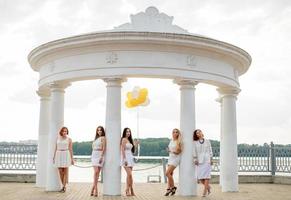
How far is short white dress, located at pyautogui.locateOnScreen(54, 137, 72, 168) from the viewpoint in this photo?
16531 mm

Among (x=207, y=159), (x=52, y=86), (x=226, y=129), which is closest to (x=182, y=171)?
(x=207, y=159)

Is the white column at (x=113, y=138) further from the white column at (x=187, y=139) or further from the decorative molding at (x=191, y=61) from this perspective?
the decorative molding at (x=191, y=61)

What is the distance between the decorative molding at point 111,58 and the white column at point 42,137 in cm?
475

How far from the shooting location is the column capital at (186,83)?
15883 millimetres

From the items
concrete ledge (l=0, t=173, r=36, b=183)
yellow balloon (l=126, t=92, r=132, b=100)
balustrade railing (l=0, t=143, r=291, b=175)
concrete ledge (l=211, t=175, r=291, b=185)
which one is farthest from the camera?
concrete ledge (l=211, t=175, r=291, b=185)

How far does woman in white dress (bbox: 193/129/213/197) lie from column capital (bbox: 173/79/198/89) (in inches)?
61.6

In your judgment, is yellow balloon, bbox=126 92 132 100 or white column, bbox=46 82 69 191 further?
yellow balloon, bbox=126 92 132 100

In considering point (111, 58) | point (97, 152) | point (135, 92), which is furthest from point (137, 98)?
point (97, 152)

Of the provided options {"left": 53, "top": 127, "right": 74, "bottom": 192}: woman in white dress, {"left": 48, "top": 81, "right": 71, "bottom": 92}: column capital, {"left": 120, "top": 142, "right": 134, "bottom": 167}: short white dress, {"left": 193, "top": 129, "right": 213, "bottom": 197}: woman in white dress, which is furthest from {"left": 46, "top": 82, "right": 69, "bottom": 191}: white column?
{"left": 193, "top": 129, "right": 213, "bottom": 197}: woman in white dress

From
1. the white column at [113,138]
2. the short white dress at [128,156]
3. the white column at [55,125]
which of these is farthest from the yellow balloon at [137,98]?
the short white dress at [128,156]

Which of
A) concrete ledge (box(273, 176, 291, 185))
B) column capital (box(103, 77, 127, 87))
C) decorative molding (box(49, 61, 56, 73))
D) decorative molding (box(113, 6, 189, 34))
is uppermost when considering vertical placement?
decorative molding (box(113, 6, 189, 34))

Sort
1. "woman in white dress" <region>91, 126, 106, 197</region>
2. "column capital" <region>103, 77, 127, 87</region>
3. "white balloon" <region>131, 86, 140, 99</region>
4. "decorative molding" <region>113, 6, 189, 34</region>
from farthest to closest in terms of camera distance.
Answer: "white balloon" <region>131, 86, 140, 99</region>
"decorative molding" <region>113, 6, 189, 34</region>
"column capital" <region>103, 77, 127, 87</region>
"woman in white dress" <region>91, 126, 106, 197</region>

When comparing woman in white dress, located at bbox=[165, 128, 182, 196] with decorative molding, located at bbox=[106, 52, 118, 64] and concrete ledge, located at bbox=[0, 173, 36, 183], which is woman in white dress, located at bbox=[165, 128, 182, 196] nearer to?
decorative molding, located at bbox=[106, 52, 118, 64]

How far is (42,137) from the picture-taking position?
19312 mm
